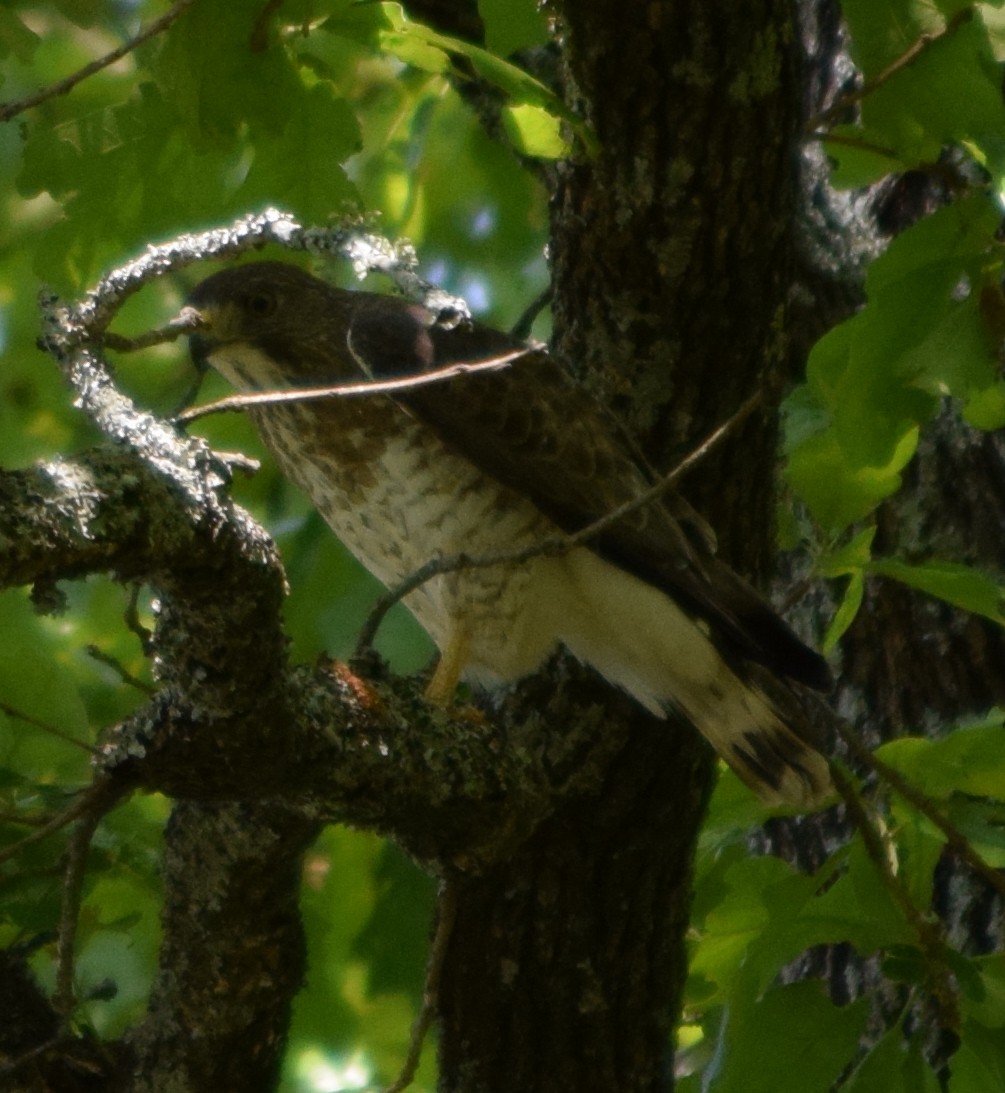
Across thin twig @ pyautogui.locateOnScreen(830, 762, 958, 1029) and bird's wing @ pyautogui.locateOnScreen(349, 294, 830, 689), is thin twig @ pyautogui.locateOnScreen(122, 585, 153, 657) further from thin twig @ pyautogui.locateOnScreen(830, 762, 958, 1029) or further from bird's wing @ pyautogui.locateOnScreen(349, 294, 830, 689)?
thin twig @ pyautogui.locateOnScreen(830, 762, 958, 1029)

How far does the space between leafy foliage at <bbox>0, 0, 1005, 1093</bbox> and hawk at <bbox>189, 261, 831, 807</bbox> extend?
8.4 inches

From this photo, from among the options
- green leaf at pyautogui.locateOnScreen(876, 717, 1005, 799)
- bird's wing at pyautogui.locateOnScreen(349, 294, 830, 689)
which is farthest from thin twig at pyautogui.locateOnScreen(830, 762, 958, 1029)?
bird's wing at pyautogui.locateOnScreen(349, 294, 830, 689)

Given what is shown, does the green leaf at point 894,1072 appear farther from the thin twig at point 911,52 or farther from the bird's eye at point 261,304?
the bird's eye at point 261,304

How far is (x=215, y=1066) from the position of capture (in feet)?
7.77

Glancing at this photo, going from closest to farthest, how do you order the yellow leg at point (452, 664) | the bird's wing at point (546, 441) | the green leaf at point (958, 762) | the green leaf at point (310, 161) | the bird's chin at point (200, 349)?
the green leaf at point (958, 762) → the green leaf at point (310, 161) → the bird's wing at point (546, 441) → the yellow leg at point (452, 664) → the bird's chin at point (200, 349)

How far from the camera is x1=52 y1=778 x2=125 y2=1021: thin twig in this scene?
192cm

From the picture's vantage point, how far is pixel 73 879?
195cm

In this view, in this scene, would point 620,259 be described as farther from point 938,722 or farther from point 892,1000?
point 892,1000

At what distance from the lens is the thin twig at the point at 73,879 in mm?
1916

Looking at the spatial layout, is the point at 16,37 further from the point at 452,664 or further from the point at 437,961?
the point at 437,961

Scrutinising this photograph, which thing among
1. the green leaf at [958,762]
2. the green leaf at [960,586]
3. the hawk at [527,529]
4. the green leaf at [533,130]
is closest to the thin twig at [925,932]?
the green leaf at [958,762]

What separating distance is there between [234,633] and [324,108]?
1.08 meters

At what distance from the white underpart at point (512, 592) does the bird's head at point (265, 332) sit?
0.07m

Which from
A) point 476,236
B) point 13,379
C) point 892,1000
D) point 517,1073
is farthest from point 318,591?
point 13,379
